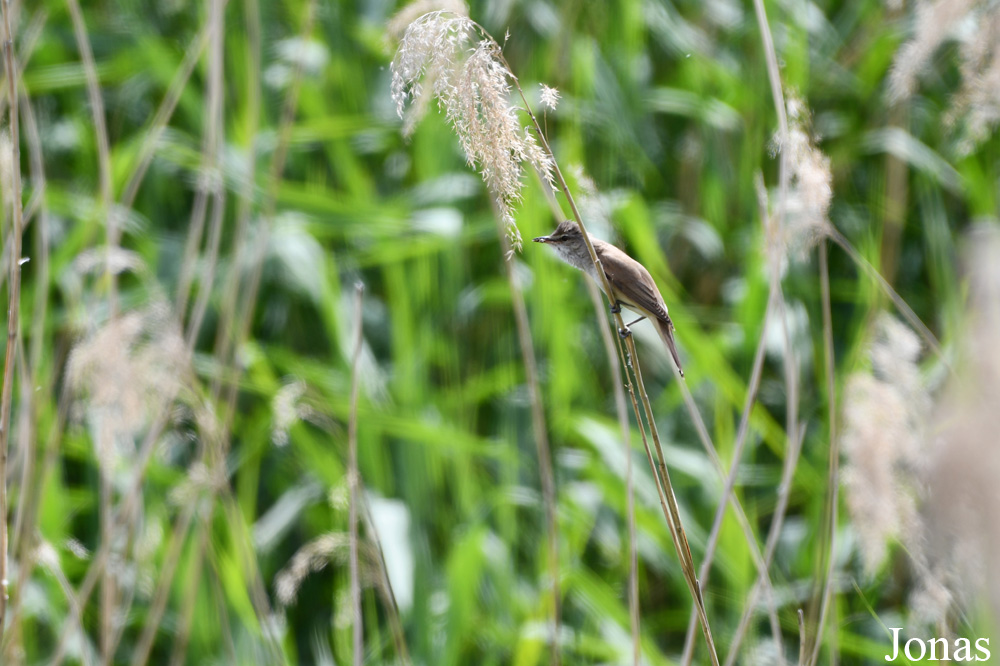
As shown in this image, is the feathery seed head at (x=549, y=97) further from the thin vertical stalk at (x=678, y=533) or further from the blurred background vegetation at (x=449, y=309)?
the blurred background vegetation at (x=449, y=309)

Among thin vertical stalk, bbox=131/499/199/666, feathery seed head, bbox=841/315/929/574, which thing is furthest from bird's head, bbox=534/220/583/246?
thin vertical stalk, bbox=131/499/199/666

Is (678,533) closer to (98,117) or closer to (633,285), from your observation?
(633,285)

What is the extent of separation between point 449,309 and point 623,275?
4.31ft

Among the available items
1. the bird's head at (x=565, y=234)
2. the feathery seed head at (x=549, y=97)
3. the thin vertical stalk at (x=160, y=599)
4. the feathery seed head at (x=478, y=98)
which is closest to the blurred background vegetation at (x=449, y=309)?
the thin vertical stalk at (x=160, y=599)

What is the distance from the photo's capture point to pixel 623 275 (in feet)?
3.76

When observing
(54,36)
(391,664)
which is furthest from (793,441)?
(54,36)

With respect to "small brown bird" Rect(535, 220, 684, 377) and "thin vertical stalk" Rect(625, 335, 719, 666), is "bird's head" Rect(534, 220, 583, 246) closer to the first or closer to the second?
"small brown bird" Rect(535, 220, 684, 377)

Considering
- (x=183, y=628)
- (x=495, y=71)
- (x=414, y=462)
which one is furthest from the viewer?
(x=414, y=462)

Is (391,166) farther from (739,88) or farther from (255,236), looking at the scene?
(739,88)

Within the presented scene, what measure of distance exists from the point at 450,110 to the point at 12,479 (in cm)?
113

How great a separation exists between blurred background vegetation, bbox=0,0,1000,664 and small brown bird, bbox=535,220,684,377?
59cm

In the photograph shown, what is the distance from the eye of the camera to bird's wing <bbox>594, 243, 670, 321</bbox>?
1113 millimetres

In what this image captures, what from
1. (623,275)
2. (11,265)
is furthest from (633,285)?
(11,265)

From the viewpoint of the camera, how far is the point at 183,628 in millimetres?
1646
